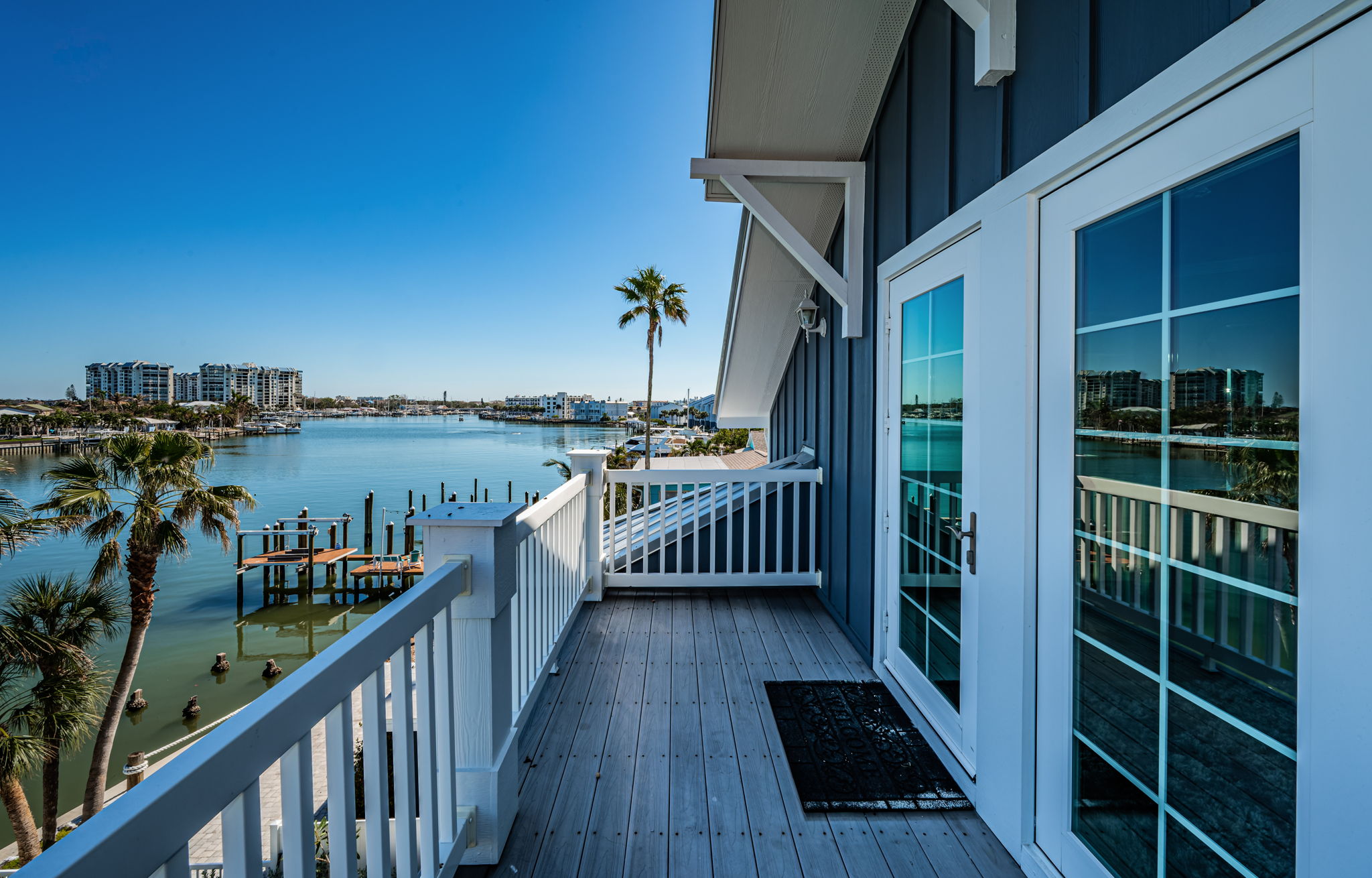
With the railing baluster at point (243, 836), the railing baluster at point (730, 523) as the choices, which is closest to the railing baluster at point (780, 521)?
the railing baluster at point (730, 523)

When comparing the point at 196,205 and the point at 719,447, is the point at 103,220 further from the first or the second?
the point at 719,447

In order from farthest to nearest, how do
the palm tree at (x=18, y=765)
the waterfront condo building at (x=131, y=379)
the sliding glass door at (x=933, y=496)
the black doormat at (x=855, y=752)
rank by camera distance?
the waterfront condo building at (x=131, y=379) < the palm tree at (x=18, y=765) < the sliding glass door at (x=933, y=496) < the black doormat at (x=855, y=752)

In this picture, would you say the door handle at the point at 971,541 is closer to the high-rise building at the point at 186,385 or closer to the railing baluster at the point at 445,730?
the railing baluster at the point at 445,730

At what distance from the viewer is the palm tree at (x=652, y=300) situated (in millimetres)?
18438

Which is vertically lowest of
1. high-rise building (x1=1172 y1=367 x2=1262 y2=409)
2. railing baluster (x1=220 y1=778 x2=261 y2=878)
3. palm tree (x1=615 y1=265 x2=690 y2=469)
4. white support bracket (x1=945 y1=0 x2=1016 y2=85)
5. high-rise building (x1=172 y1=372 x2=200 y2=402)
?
railing baluster (x1=220 y1=778 x2=261 y2=878)

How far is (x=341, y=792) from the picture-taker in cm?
107

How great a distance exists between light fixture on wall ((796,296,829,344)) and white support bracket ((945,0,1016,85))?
2.52 m

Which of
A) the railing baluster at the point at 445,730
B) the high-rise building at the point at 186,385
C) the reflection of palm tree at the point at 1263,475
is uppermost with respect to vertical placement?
the high-rise building at the point at 186,385

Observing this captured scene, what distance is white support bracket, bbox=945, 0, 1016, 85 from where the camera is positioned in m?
1.83

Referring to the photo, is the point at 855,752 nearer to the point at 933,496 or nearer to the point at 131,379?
the point at 933,496

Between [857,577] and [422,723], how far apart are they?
2.53 metres

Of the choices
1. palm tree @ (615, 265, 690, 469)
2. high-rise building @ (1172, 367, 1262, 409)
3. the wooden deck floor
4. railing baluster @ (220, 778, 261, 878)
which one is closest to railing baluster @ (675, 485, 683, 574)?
the wooden deck floor

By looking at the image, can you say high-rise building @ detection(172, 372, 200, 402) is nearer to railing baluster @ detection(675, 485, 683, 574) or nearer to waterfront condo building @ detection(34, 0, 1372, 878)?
railing baluster @ detection(675, 485, 683, 574)

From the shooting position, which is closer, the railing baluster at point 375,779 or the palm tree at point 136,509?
the railing baluster at point 375,779
